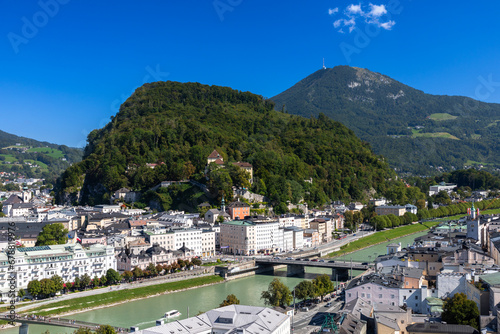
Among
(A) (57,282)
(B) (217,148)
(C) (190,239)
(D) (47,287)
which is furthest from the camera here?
(B) (217,148)

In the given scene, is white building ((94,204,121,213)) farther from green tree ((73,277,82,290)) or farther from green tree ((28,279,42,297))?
green tree ((28,279,42,297))

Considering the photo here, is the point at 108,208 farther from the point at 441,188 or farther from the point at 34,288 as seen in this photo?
the point at 441,188

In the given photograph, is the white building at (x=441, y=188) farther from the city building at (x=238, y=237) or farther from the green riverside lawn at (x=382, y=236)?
the city building at (x=238, y=237)

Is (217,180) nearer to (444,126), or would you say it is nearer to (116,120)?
(116,120)

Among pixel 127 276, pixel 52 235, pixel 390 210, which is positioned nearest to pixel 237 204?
pixel 52 235

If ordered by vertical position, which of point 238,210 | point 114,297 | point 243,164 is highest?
point 243,164

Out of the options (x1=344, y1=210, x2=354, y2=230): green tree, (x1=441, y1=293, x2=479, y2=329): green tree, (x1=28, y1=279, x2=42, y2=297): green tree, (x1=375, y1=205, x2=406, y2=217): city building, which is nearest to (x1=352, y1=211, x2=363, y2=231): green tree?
(x1=344, y1=210, x2=354, y2=230): green tree

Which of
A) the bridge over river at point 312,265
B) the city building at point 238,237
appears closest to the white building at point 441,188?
the city building at point 238,237
